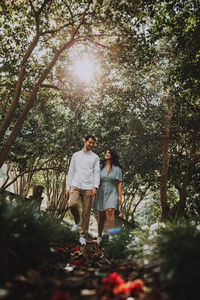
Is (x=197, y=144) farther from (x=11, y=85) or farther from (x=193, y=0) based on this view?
(x=11, y=85)

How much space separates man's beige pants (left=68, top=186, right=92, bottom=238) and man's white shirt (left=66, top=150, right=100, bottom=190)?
0.43ft

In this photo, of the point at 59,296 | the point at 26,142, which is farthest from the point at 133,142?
the point at 59,296

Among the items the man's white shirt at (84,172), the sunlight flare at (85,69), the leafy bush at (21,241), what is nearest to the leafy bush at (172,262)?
the leafy bush at (21,241)

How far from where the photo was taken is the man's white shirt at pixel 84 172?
524 cm

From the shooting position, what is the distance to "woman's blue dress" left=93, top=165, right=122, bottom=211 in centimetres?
536

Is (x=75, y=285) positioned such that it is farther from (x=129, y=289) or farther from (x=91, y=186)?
(x=91, y=186)

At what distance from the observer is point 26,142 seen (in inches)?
395

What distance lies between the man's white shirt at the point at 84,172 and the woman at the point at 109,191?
0.33 metres

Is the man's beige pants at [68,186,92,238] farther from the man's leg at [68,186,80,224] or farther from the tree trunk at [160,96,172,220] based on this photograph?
the tree trunk at [160,96,172,220]

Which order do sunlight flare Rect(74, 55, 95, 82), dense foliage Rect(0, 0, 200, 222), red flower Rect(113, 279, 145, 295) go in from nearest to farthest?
red flower Rect(113, 279, 145, 295) < dense foliage Rect(0, 0, 200, 222) < sunlight flare Rect(74, 55, 95, 82)

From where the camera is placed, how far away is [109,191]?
546cm

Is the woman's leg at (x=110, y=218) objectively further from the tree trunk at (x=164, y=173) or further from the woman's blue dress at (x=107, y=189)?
the tree trunk at (x=164, y=173)

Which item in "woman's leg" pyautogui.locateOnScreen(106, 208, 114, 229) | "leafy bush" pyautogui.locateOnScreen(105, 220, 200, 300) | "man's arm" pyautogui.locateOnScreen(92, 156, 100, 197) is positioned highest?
"man's arm" pyautogui.locateOnScreen(92, 156, 100, 197)

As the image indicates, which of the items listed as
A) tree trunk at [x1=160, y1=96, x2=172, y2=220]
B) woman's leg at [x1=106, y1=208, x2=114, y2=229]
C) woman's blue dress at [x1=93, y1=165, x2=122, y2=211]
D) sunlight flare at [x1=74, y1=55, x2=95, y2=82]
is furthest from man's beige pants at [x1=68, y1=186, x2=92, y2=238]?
sunlight flare at [x1=74, y1=55, x2=95, y2=82]
